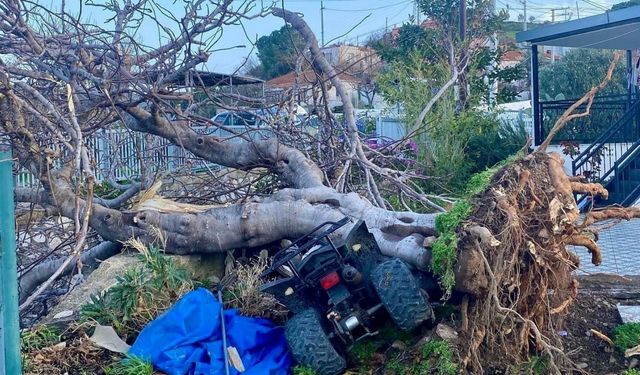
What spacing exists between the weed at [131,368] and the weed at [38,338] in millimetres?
553

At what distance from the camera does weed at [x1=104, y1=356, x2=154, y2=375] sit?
4.29 m

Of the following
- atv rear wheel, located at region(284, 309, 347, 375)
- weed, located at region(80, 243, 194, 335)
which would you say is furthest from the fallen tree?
atv rear wheel, located at region(284, 309, 347, 375)

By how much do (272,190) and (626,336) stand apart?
3549 millimetres

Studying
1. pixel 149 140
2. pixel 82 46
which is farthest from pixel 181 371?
pixel 149 140

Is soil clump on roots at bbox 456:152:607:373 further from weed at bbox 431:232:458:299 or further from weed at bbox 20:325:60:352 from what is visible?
weed at bbox 20:325:60:352

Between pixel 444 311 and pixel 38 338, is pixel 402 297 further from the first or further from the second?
pixel 38 338

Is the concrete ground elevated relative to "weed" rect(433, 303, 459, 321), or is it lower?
lower

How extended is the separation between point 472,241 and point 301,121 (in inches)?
141

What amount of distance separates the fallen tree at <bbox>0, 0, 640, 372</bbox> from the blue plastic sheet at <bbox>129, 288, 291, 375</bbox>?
700 millimetres

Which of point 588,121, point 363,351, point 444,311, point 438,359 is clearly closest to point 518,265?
point 444,311

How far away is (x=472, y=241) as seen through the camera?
4254mm

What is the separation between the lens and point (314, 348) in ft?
14.0

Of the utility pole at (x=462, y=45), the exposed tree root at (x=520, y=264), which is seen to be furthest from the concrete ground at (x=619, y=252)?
the utility pole at (x=462, y=45)

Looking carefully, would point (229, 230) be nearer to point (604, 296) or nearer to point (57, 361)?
point (57, 361)
